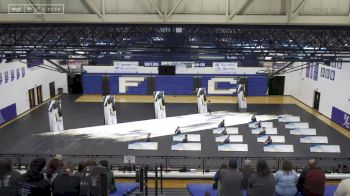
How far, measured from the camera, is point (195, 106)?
25.4 metres

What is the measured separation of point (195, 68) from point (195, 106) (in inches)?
196

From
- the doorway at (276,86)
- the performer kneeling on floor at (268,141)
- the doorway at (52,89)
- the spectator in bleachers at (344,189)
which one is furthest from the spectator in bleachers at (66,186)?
the doorway at (276,86)

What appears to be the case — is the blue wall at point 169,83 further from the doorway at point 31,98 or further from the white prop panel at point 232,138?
the white prop panel at point 232,138

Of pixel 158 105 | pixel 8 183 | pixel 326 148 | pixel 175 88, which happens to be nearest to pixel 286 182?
pixel 8 183

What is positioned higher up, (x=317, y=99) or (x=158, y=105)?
(x=158, y=105)

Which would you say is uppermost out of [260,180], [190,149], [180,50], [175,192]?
[180,50]

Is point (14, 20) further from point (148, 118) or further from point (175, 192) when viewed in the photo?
point (148, 118)

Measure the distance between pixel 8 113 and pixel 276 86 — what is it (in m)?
19.9

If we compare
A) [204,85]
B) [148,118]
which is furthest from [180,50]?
[204,85]

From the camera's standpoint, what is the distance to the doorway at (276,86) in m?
29.3

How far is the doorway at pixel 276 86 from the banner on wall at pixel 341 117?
25.4 feet

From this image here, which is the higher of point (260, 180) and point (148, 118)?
point (260, 180)

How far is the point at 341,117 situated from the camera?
821 inches

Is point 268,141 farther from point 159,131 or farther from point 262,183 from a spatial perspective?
point 262,183
